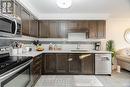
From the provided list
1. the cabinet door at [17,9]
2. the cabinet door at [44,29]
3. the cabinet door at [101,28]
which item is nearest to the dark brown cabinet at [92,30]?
the cabinet door at [101,28]

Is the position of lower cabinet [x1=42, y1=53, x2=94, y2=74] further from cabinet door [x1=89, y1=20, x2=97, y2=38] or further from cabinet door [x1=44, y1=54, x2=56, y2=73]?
cabinet door [x1=89, y1=20, x2=97, y2=38]

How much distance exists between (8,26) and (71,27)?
3677 mm

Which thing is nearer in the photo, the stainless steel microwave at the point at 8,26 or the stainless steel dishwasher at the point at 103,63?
the stainless steel microwave at the point at 8,26

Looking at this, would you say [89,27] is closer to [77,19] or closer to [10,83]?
[77,19]

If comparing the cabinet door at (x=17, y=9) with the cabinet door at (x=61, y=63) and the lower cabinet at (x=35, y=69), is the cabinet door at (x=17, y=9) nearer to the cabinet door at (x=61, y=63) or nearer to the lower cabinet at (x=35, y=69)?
the lower cabinet at (x=35, y=69)

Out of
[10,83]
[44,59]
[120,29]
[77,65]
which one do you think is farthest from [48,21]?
[10,83]

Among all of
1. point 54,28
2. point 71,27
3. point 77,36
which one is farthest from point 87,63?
point 54,28

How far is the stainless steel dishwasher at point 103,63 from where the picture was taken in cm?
579

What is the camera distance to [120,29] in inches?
281

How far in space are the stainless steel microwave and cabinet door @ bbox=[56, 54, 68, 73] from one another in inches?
106

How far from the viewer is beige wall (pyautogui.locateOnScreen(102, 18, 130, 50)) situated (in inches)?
280

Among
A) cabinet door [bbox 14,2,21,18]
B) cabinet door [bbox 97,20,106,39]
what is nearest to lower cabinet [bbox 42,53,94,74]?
cabinet door [bbox 97,20,106,39]

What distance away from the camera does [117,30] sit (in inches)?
280

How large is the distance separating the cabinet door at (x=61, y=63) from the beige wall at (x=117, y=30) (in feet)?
7.84
